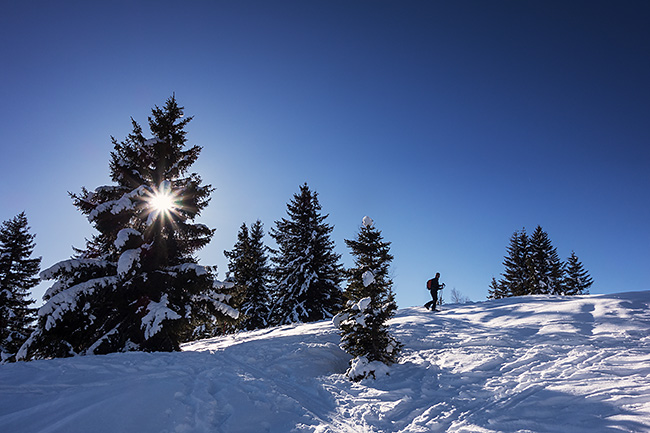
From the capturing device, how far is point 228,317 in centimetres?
1083

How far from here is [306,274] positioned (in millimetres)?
20156

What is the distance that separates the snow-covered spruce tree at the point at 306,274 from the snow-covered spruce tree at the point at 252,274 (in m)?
2.67

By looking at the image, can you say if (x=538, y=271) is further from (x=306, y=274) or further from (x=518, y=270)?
(x=306, y=274)

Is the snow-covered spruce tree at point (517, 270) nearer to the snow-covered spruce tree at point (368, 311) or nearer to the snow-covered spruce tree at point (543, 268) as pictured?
the snow-covered spruce tree at point (543, 268)

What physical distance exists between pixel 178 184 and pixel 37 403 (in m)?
9.71

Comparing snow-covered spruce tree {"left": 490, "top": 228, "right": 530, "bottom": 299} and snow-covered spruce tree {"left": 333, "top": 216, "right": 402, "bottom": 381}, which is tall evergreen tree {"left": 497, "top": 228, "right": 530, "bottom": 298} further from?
snow-covered spruce tree {"left": 333, "top": 216, "right": 402, "bottom": 381}

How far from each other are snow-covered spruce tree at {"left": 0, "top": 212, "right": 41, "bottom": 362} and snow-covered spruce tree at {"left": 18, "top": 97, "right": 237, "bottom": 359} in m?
13.3

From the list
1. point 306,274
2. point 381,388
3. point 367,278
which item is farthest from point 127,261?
point 306,274

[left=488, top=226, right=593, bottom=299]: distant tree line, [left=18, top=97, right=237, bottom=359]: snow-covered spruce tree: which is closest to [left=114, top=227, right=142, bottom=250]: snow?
[left=18, top=97, right=237, bottom=359]: snow-covered spruce tree

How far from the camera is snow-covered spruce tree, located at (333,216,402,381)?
8109mm

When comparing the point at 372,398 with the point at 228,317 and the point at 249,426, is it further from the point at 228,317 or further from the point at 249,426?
the point at 228,317

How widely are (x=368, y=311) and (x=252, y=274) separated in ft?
57.6

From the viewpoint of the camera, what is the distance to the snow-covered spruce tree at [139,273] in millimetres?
9172

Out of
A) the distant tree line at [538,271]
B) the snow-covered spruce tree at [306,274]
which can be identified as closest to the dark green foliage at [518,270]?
the distant tree line at [538,271]
